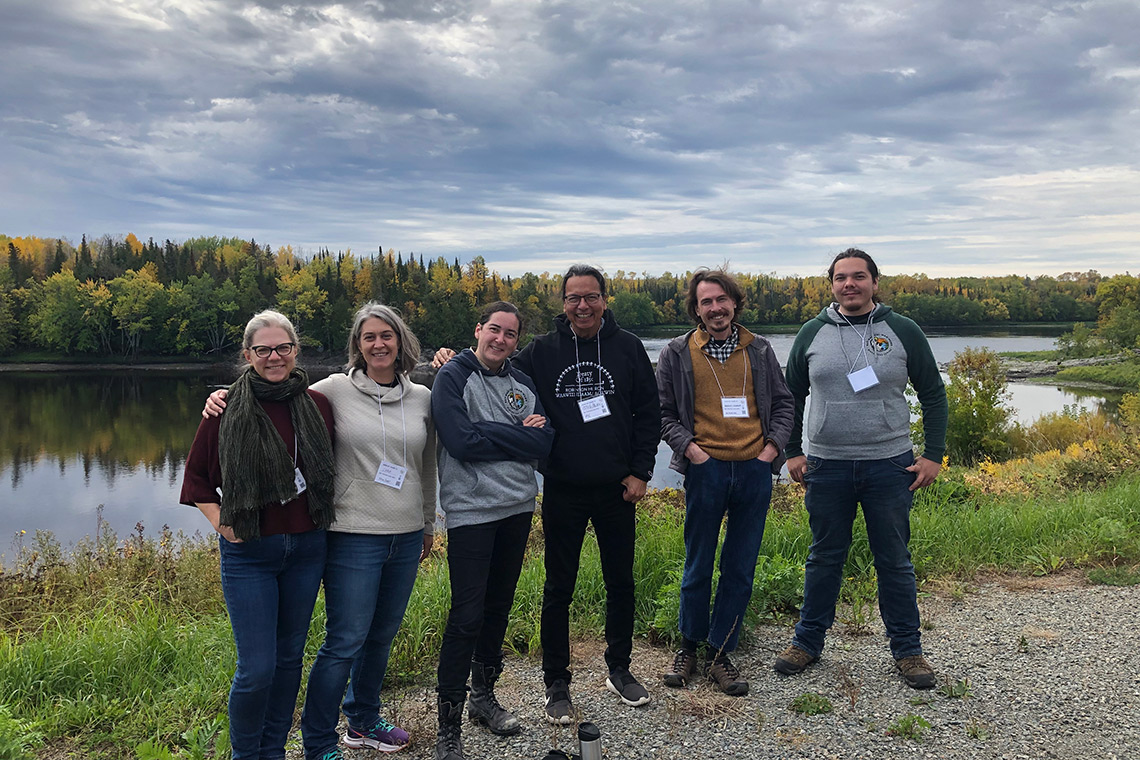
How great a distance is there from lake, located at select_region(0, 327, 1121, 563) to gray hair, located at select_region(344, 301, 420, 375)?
32.3 feet

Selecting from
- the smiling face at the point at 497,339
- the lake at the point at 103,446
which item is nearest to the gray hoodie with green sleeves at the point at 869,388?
the smiling face at the point at 497,339

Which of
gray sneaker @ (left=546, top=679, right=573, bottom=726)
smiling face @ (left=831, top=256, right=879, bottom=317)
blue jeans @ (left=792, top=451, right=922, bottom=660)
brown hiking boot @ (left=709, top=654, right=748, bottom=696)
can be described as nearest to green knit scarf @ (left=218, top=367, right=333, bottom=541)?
gray sneaker @ (left=546, top=679, right=573, bottom=726)

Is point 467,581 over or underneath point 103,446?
over

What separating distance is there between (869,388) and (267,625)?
3.08 m

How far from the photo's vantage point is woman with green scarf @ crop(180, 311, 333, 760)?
107 inches

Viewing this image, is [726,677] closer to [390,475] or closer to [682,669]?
[682,669]

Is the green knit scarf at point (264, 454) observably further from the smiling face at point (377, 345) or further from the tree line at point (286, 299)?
the tree line at point (286, 299)

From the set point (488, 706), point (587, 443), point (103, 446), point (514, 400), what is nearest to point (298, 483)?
point (514, 400)

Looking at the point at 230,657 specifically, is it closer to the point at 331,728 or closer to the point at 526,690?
the point at 331,728

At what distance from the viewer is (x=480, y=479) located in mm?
3148

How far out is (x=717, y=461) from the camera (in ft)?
11.8

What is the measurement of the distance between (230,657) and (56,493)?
23.3m

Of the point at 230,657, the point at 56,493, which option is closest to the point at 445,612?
the point at 230,657

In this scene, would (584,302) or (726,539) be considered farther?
(726,539)
